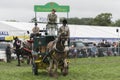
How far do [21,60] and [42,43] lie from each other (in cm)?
1127

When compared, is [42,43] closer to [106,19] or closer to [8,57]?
[8,57]

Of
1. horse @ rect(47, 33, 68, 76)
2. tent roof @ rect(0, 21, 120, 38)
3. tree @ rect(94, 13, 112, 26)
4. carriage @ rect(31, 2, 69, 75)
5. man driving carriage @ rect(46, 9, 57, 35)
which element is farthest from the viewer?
tree @ rect(94, 13, 112, 26)

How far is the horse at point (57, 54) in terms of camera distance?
A: 14565 millimetres

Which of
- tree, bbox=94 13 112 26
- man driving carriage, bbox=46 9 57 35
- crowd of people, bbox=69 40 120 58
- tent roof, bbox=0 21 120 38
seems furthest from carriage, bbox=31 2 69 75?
tree, bbox=94 13 112 26

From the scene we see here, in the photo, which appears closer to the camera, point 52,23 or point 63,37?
point 63,37

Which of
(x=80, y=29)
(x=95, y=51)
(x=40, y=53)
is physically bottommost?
(x=95, y=51)

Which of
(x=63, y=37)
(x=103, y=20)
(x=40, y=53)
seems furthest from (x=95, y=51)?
(x=103, y=20)

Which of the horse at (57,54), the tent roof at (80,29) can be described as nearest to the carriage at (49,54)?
the horse at (57,54)

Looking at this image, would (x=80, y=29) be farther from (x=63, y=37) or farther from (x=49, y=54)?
(x=63, y=37)

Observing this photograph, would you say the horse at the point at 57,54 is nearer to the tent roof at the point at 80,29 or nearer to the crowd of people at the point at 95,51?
the crowd of people at the point at 95,51

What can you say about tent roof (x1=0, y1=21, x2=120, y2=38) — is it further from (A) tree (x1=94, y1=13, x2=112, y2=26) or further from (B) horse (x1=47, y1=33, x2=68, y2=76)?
(A) tree (x1=94, y1=13, x2=112, y2=26)

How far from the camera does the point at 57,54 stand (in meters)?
14.9

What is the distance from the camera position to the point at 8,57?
101 feet

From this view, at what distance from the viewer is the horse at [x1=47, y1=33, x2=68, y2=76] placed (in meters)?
14.6
